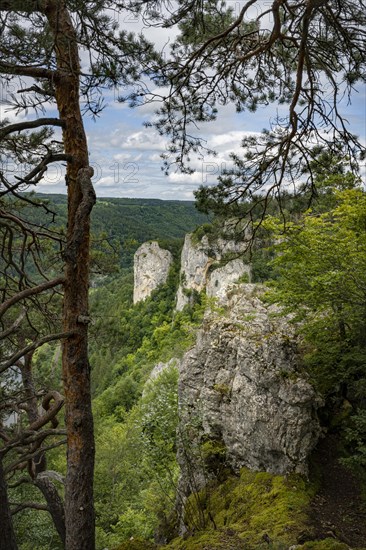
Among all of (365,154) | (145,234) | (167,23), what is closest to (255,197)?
(365,154)

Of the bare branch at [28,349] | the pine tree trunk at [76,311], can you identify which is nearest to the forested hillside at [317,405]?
the pine tree trunk at [76,311]

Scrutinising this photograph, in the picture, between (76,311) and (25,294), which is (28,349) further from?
(76,311)

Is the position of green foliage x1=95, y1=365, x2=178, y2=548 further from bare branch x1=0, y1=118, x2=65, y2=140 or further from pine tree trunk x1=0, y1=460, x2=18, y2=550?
bare branch x1=0, y1=118, x2=65, y2=140

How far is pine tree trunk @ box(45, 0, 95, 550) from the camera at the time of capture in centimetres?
329

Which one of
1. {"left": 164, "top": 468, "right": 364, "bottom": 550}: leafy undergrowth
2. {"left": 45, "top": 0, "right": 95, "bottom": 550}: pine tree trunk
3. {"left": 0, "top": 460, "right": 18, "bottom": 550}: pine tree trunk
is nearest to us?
{"left": 45, "top": 0, "right": 95, "bottom": 550}: pine tree trunk

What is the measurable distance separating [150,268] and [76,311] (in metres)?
63.2

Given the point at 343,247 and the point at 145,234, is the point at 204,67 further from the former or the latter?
the point at 145,234

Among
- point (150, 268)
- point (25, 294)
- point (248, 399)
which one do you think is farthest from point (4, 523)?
point (150, 268)

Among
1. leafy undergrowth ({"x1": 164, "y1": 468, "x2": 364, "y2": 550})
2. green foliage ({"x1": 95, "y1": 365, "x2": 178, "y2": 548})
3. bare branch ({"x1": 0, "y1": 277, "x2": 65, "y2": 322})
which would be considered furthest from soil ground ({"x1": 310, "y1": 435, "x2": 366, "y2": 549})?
bare branch ({"x1": 0, "y1": 277, "x2": 65, "y2": 322})

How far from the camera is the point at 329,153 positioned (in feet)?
14.3

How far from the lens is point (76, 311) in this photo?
11.4 feet

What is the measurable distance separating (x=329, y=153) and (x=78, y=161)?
2.49 metres

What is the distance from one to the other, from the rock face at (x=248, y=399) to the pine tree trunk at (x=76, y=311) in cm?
325

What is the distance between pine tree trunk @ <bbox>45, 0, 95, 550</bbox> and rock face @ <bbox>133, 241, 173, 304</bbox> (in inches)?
2466
